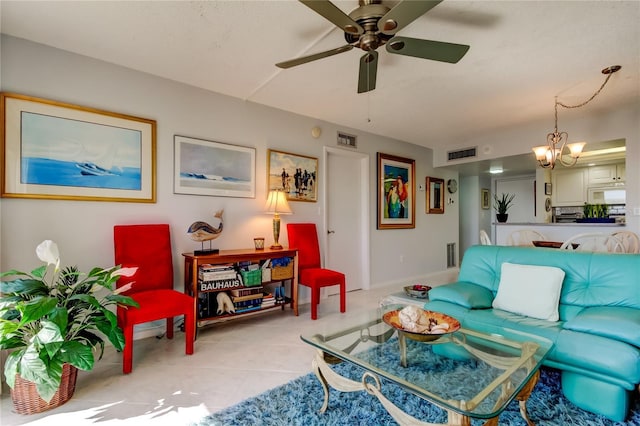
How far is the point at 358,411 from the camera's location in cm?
158

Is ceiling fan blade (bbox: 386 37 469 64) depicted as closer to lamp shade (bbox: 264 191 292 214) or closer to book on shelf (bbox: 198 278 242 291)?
lamp shade (bbox: 264 191 292 214)

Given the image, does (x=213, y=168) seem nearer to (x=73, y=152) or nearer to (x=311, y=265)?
(x=73, y=152)

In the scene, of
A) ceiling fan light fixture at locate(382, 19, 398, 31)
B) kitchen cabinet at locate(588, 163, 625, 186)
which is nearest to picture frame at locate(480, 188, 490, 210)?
kitchen cabinet at locate(588, 163, 625, 186)

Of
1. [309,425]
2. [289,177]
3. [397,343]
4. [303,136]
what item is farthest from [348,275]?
[309,425]

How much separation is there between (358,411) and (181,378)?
117 centimetres

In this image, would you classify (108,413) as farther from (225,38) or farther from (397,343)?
(225,38)

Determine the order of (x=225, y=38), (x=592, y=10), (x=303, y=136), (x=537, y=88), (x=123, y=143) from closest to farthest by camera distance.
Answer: (x=592, y=10)
(x=225, y=38)
(x=123, y=143)
(x=537, y=88)
(x=303, y=136)

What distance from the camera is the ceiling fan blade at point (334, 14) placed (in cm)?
136

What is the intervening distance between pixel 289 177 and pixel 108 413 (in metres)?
2.64

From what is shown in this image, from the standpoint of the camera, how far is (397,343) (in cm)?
172

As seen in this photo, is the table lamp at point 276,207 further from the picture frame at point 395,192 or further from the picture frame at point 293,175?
the picture frame at point 395,192

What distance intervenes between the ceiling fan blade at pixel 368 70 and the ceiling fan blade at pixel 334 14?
0.26 m

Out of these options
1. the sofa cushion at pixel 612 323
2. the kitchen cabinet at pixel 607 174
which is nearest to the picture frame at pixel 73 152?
the sofa cushion at pixel 612 323

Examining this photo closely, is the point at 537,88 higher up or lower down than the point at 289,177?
higher up
